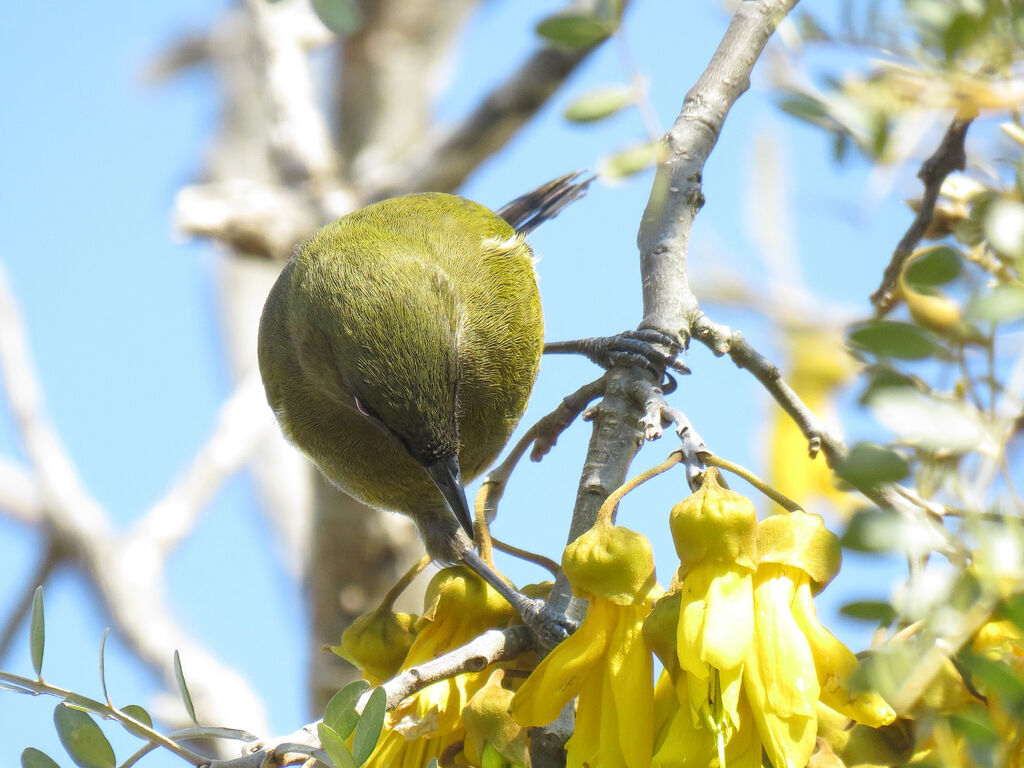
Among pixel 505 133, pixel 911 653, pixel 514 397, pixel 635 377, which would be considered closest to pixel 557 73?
pixel 505 133

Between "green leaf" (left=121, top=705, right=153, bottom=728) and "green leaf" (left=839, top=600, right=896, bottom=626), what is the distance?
2.86 feet

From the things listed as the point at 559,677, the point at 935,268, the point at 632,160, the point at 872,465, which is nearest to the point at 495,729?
the point at 559,677

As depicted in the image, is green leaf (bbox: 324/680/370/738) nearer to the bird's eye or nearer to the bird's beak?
the bird's beak

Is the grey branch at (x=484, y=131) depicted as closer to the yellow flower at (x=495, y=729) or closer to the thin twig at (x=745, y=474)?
the thin twig at (x=745, y=474)

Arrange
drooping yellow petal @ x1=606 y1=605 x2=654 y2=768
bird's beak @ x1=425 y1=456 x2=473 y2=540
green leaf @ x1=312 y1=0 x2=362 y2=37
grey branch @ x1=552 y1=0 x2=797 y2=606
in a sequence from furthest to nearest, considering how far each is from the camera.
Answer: bird's beak @ x1=425 y1=456 x2=473 y2=540
grey branch @ x1=552 y1=0 x2=797 y2=606
green leaf @ x1=312 y1=0 x2=362 y2=37
drooping yellow petal @ x1=606 y1=605 x2=654 y2=768

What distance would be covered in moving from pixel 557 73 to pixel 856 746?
4.20 meters

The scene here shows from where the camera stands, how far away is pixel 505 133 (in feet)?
18.9

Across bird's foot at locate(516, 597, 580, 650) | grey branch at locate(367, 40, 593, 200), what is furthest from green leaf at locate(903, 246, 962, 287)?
grey branch at locate(367, 40, 593, 200)

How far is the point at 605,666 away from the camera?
1468mm

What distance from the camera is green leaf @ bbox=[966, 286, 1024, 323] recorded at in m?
0.98

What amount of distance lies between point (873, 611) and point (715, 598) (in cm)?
31

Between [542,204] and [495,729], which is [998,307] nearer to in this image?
[495,729]

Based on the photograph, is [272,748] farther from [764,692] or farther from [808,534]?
[808,534]

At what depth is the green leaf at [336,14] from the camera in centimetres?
159
